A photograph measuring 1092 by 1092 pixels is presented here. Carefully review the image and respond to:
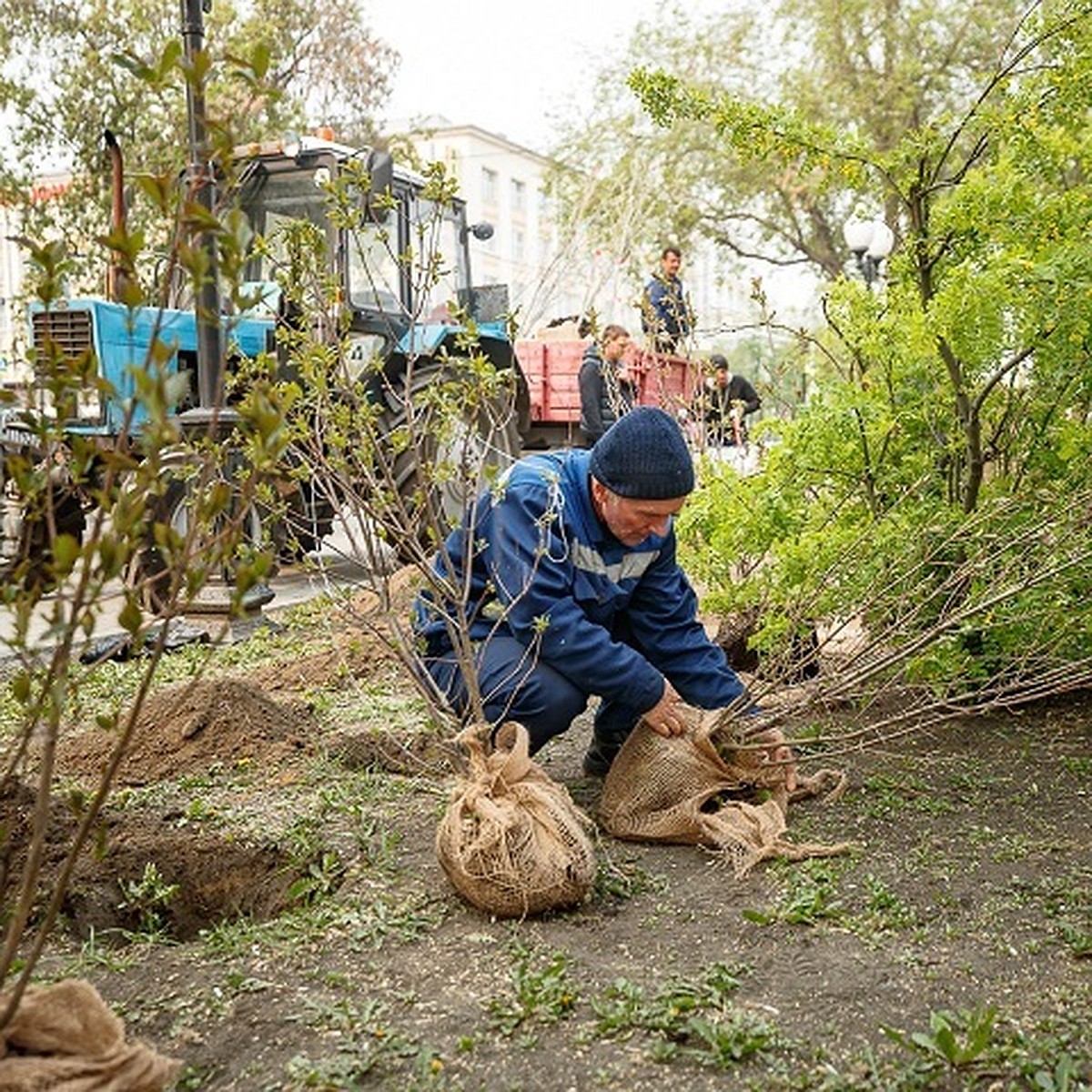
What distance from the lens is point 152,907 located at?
10.8 ft

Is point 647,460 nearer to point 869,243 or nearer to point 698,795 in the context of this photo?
point 698,795

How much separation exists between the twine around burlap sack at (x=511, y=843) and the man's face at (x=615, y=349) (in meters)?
4.55

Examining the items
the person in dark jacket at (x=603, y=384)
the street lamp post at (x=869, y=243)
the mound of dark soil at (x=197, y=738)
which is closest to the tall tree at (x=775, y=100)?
the street lamp post at (x=869, y=243)

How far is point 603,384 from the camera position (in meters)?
9.53

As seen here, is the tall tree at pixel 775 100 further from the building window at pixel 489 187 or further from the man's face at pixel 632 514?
the building window at pixel 489 187

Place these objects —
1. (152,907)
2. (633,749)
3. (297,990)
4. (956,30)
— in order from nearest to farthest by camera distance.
→ 1. (297,990)
2. (152,907)
3. (633,749)
4. (956,30)

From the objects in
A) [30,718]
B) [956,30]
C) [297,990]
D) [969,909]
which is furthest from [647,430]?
[956,30]

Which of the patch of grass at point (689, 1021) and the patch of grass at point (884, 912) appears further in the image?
the patch of grass at point (884, 912)

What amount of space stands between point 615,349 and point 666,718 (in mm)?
4615

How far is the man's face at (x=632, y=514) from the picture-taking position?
137 inches

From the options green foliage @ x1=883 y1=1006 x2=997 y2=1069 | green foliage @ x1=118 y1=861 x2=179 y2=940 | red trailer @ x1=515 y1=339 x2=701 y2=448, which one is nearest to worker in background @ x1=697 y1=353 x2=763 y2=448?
green foliage @ x1=118 y1=861 x2=179 y2=940

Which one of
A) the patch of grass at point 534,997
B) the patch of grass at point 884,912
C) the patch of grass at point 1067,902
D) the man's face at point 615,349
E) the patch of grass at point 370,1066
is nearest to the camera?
the patch of grass at point 370,1066

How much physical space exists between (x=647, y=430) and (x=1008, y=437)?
178 cm

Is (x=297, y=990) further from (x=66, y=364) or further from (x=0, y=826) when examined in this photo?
(x=66, y=364)
